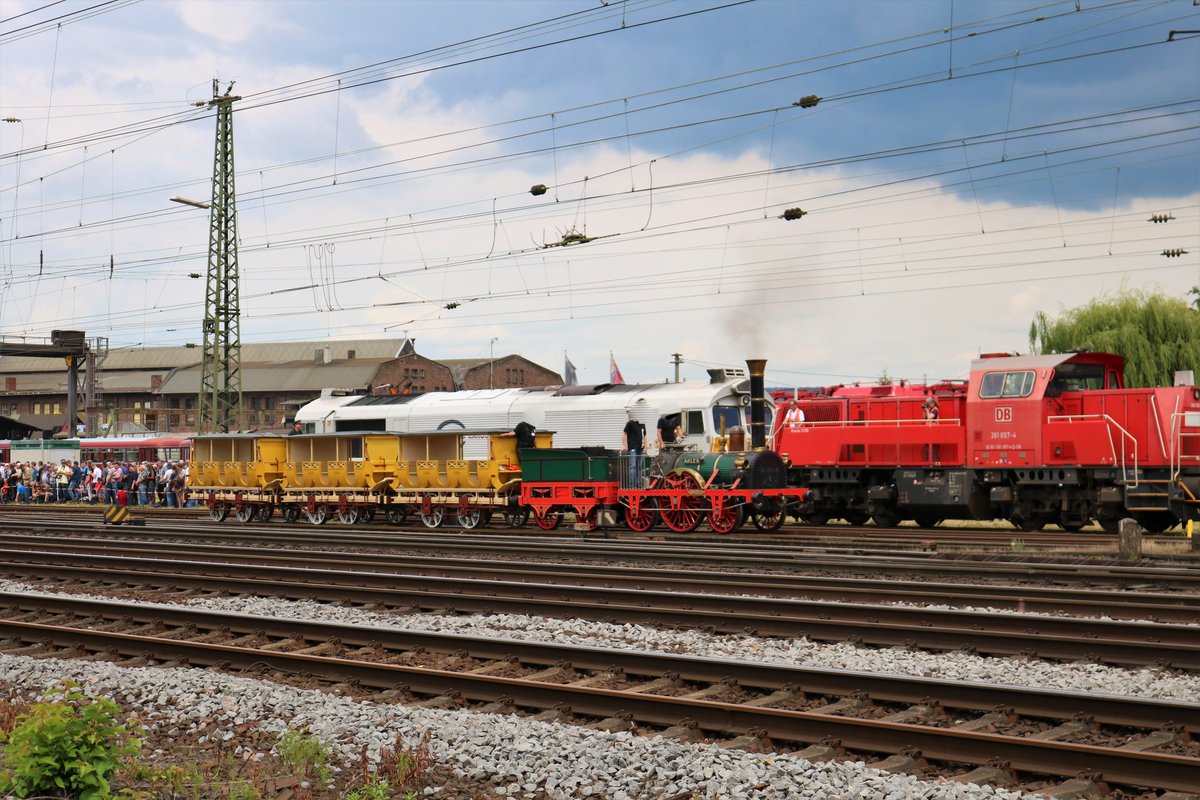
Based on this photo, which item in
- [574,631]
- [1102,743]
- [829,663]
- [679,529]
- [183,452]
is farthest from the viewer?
[183,452]

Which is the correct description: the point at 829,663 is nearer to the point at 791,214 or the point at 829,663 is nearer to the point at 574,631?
the point at 574,631

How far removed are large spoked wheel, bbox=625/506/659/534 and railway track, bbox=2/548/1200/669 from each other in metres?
9.16

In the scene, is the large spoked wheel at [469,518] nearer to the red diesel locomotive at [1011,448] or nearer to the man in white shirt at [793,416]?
the red diesel locomotive at [1011,448]

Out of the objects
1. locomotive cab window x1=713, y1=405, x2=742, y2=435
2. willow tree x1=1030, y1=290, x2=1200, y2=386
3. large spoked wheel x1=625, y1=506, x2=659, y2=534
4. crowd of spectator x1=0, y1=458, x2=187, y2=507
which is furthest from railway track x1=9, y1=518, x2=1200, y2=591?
willow tree x1=1030, y1=290, x2=1200, y2=386

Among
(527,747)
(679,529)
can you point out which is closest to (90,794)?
(527,747)

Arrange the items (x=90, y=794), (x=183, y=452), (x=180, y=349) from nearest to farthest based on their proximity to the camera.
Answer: (x=90, y=794)
(x=183, y=452)
(x=180, y=349)

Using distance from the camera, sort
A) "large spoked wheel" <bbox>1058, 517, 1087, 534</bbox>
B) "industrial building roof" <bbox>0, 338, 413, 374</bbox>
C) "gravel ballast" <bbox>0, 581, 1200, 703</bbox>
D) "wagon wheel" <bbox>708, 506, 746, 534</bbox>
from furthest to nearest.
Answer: "industrial building roof" <bbox>0, 338, 413, 374</bbox>
"wagon wheel" <bbox>708, 506, 746, 534</bbox>
"large spoked wheel" <bbox>1058, 517, 1087, 534</bbox>
"gravel ballast" <bbox>0, 581, 1200, 703</bbox>

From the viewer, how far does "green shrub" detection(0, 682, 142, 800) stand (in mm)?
5992

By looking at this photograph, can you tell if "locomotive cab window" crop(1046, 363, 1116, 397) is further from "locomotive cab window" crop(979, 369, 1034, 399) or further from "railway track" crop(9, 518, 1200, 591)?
"railway track" crop(9, 518, 1200, 591)

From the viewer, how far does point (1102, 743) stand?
7645mm

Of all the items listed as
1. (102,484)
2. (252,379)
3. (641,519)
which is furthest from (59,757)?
(252,379)

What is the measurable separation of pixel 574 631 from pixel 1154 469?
14.3 meters

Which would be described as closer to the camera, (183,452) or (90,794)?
(90,794)

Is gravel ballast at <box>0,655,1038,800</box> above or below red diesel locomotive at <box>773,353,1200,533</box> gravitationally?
below
